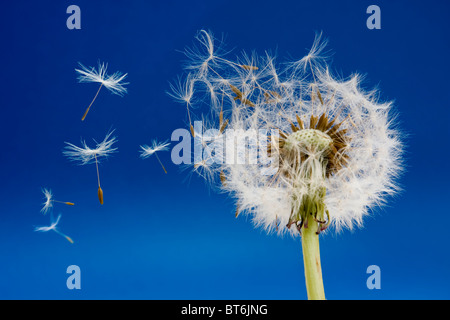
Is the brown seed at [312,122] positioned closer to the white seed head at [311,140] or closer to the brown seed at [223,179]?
the white seed head at [311,140]

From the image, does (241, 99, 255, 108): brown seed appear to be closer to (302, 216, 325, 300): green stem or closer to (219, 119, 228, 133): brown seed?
(219, 119, 228, 133): brown seed

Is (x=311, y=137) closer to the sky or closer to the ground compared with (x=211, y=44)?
closer to the ground

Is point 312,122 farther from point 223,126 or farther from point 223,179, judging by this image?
point 223,179

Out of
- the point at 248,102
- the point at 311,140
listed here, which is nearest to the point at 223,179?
the point at 248,102

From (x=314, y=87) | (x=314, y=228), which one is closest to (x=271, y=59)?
(x=314, y=87)

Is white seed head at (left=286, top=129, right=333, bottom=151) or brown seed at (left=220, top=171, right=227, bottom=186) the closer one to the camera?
white seed head at (left=286, top=129, right=333, bottom=151)

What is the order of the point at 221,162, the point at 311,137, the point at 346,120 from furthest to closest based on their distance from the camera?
the point at 221,162, the point at 346,120, the point at 311,137

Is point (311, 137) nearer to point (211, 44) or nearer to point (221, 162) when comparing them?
point (221, 162)

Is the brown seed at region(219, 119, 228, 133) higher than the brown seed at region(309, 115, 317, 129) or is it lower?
higher
